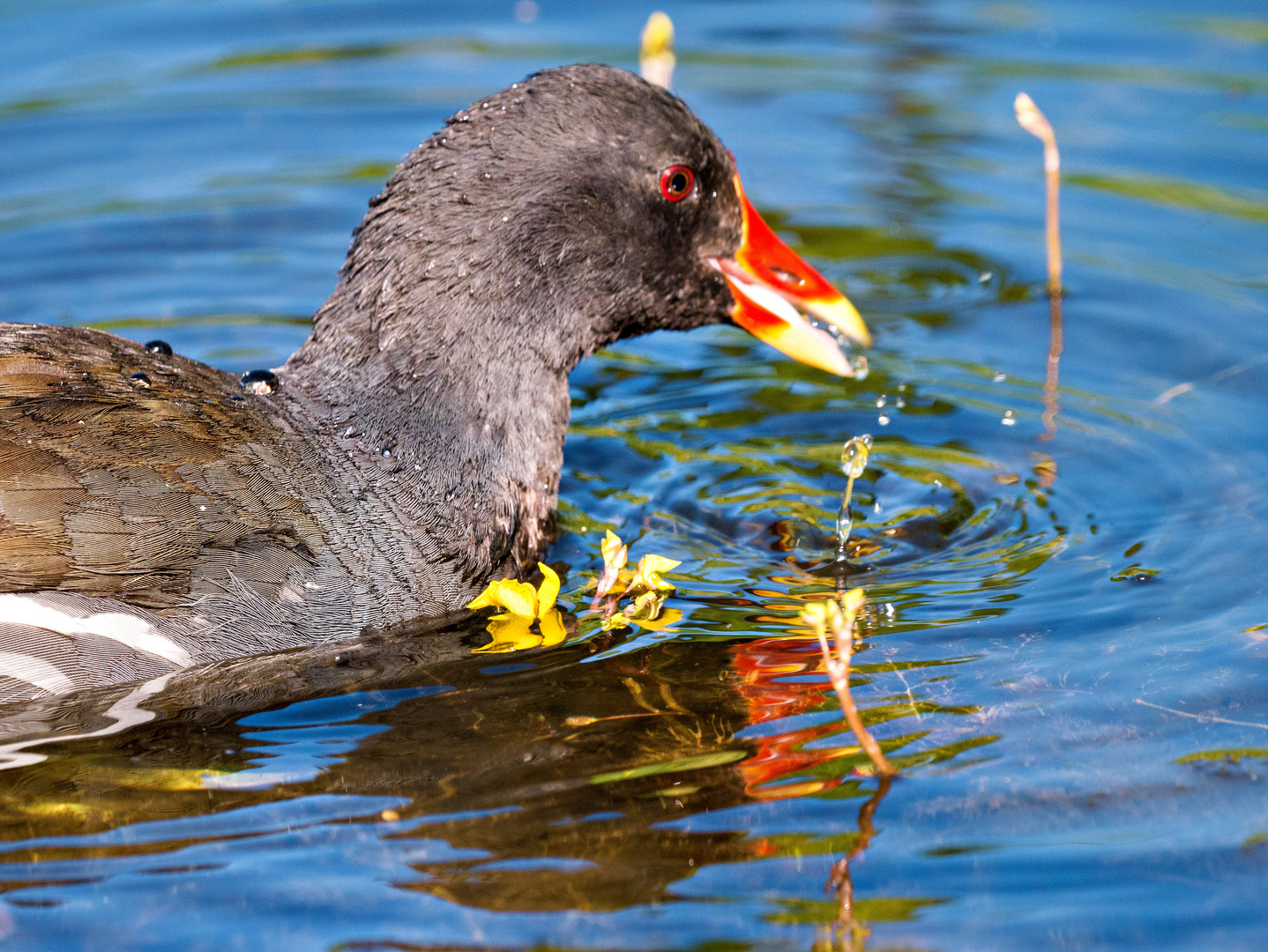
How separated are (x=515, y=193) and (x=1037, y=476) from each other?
1.96 meters

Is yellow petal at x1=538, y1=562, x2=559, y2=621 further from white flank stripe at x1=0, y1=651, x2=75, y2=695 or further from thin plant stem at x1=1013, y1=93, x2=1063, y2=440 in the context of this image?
thin plant stem at x1=1013, y1=93, x2=1063, y2=440

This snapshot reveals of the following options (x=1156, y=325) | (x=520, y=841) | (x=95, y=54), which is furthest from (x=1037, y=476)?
(x=95, y=54)

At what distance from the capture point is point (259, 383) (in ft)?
14.3

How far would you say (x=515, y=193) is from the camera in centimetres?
445

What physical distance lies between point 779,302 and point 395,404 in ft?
4.29

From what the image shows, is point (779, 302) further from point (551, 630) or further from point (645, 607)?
point (551, 630)

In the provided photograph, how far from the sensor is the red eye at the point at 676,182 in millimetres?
4652

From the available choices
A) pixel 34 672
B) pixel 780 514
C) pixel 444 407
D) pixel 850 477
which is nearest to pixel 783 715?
pixel 850 477

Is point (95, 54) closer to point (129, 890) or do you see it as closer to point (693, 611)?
point (693, 611)

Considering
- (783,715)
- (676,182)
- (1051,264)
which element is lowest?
(783,715)

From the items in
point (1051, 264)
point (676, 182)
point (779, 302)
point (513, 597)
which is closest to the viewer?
point (513, 597)

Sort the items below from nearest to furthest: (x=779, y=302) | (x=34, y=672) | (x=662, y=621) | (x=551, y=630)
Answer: (x=34, y=672), (x=551, y=630), (x=662, y=621), (x=779, y=302)

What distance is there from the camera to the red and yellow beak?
16.3ft

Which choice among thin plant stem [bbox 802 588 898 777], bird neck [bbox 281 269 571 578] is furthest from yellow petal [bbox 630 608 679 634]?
thin plant stem [bbox 802 588 898 777]
